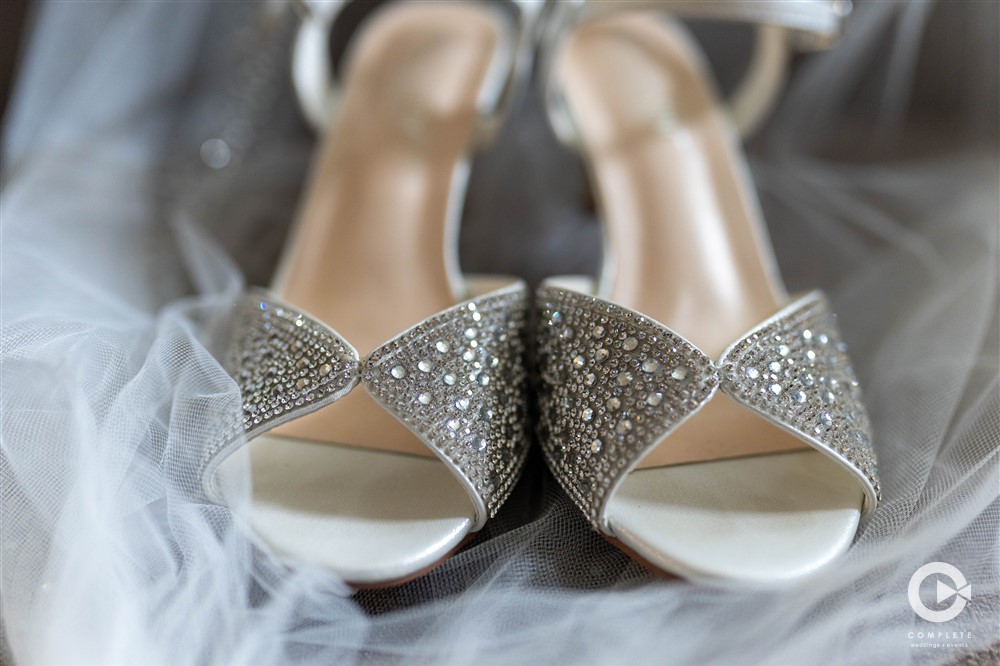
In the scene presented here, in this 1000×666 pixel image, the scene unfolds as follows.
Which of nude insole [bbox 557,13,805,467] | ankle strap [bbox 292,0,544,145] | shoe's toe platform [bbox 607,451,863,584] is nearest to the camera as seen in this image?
shoe's toe platform [bbox 607,451,863,584]

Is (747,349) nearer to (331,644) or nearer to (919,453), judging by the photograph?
(919,453)

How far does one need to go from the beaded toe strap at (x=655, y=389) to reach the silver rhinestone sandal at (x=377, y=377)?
5 centimetres

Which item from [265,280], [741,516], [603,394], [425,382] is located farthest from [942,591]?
[265,280]

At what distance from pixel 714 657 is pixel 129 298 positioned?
666mm

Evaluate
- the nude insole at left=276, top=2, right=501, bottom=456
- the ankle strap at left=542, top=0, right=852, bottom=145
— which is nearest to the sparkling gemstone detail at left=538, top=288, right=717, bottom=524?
the nude insole at left=276, top=2, right=501, bottom=456

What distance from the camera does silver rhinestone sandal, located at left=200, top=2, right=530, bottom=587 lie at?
1.73 ft

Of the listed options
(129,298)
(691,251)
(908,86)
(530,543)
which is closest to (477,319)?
(530,543)

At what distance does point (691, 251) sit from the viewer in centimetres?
77

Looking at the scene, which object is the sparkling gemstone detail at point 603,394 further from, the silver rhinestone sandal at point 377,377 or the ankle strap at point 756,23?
the ankle strap at point 756,23

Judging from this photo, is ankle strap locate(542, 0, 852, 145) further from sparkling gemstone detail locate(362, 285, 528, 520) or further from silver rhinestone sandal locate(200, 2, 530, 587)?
sparkling gemstone detail locate(362, 285, 528, 520)

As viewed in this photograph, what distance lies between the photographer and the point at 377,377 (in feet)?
1.81

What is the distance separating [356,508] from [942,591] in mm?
423

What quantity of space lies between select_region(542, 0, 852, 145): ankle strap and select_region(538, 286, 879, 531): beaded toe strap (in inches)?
12.9

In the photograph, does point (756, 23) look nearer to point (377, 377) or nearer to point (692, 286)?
point (692, 286)
